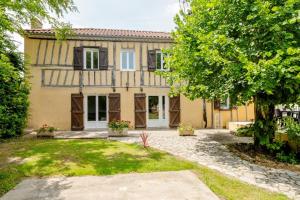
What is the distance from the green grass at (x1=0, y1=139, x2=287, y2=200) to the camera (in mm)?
5468

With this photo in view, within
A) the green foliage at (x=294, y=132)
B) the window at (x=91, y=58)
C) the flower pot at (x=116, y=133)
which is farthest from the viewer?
the window at (x=91, y=58)

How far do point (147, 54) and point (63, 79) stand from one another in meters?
5.22

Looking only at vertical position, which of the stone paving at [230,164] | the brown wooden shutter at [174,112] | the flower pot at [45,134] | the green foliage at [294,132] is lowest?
the stone paving at [230,164]

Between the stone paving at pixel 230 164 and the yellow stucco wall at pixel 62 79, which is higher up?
the yellow stucco wall at pixel 62 79

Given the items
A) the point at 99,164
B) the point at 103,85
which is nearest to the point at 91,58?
the point at 103,85

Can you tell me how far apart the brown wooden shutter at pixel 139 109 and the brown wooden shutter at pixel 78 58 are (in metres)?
3.74

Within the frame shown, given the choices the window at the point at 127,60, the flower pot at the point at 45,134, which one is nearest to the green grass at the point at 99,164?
the flower pot at the point at 45,134

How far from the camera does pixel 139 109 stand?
608 inches

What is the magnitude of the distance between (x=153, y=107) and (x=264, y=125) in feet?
25.6

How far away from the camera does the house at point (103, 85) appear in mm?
14688

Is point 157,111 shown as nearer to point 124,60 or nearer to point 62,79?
point 124,60

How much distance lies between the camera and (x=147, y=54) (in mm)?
15711

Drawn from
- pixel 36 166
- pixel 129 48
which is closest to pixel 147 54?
pixel 129 48

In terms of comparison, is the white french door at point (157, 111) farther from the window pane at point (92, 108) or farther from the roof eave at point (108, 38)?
the roof eave at point (108, 38)
